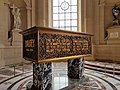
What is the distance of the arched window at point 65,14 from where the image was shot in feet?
37.0

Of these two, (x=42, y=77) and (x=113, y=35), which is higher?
(x=113, y=35)

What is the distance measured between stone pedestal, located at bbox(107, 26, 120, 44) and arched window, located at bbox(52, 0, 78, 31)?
8.28 ft

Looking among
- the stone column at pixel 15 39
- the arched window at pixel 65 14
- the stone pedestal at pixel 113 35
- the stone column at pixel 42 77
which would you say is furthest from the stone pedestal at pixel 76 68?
the arched window at pixel 65 14

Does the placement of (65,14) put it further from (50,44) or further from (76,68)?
(50,44)

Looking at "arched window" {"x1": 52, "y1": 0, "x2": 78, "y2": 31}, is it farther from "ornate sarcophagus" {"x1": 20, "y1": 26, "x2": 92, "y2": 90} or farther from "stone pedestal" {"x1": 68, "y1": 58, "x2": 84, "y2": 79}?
"ornate sarcophagus" {"x1": 20, "y1": 26, "x2": 92, "y2": 90}

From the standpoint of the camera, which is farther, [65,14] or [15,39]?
[65,14]

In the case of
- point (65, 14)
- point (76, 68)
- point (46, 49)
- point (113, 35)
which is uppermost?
point (65, 14)

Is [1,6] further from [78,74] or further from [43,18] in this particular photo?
[78,74]

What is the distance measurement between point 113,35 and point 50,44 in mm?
6840

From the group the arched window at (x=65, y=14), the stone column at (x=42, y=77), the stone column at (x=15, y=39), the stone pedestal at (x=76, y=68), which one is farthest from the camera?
the arched window at (x=65, y=14)

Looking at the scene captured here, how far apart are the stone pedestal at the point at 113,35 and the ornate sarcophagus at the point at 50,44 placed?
532 cm

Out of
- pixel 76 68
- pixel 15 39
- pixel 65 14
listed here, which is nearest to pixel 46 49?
pixel 76 68

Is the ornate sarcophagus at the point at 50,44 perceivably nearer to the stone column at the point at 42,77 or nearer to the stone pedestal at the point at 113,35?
the stone column at the point at 42,77

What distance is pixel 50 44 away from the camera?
3389 mm
